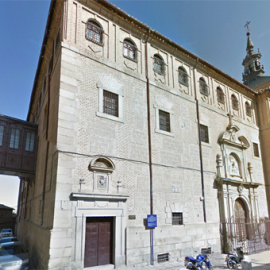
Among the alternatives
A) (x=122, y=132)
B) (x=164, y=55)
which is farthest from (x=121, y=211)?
(x=164, y=55)

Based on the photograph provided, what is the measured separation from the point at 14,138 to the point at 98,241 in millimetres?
7519

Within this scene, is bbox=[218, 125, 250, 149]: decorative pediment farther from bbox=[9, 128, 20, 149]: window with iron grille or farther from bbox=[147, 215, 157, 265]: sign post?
bbox=[9, 128, 20, 149]: window with iron grille

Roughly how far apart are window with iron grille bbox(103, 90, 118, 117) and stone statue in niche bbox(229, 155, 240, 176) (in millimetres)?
9020

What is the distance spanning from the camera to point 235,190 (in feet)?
50.8

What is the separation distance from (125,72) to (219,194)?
28.8 ft

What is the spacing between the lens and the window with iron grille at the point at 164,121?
13.2 metres

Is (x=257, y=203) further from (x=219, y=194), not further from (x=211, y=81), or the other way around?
(x=211, y=81)

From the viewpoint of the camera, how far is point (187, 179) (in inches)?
515

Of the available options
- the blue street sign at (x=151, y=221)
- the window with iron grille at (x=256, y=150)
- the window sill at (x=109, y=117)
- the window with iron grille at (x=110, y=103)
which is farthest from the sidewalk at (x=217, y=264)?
the window with iron grille at (x=256, y=150)

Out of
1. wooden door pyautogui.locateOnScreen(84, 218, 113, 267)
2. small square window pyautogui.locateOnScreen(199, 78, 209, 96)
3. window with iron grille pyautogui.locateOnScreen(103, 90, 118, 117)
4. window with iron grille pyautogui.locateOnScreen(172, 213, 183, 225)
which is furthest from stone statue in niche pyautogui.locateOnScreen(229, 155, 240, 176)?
wooden door pyautogui.locateOnScreen(84, 218, 113, 267)

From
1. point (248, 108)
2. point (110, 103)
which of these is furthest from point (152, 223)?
point (248, 108)

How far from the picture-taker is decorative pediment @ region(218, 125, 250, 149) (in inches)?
631

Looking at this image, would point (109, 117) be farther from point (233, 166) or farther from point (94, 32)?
point (233, 166)

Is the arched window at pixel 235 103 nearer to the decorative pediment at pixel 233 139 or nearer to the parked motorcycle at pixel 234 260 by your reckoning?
the decorative pediment at pixel 233 139
